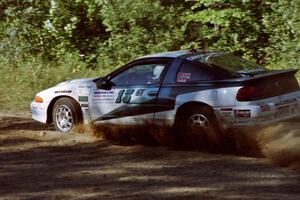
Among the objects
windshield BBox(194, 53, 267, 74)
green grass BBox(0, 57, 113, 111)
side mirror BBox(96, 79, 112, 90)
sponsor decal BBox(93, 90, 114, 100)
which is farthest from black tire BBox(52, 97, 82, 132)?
green grass BBox(0, 57, 113, 111)

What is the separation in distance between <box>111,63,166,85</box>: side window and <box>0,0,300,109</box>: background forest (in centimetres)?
425

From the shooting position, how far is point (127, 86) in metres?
9.44

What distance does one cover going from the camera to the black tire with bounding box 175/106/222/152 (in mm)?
8602

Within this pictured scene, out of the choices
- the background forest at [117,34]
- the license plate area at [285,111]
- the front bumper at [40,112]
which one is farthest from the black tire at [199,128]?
the background forest at [117,34]

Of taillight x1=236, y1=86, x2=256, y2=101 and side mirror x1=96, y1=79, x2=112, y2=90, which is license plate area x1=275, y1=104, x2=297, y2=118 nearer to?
taillight x1=236, y1=86, x2=256, y2=101

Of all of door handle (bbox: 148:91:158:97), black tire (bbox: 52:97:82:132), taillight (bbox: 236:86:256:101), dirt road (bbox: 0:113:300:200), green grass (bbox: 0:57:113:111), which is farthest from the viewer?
green grass (bbox: 0:57:113:111)

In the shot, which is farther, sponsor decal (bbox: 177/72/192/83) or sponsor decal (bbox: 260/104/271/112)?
sponsor decal (bbox: 177/72/192/83)

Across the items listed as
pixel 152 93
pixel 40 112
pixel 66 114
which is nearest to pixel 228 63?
pixel 152 93

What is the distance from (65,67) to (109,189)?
30.9 feet

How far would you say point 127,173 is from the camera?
7.40m

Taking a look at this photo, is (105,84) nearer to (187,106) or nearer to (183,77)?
(183,77)

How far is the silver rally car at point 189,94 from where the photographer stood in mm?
8461

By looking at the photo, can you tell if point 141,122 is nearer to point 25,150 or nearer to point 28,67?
point 25,150

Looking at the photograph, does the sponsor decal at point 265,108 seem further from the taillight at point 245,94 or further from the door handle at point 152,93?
the door handle at point 152,93
